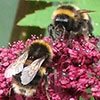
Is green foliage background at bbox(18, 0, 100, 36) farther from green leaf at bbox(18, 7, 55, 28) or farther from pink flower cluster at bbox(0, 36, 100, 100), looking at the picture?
pink flower cluster at bbox(0, 36, 100, 100)

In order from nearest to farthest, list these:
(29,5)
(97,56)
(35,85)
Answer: (35,85) < (97,56) < (29,5)

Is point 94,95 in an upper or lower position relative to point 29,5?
lower

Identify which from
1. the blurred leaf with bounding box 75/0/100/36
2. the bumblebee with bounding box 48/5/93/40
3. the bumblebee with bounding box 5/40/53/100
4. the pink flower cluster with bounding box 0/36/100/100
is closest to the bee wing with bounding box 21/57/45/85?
the bumblebee with bounding box 5/40/53/100

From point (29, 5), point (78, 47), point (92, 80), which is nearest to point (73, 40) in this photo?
point (78, 47)

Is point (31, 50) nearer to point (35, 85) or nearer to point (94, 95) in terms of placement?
point (35, 85)

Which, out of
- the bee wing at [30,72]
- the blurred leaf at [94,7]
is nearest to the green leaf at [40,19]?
the blurred leaf at [94,7]

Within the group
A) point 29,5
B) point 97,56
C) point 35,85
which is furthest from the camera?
point 29,5

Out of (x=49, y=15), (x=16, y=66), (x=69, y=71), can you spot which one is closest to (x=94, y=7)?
(x=49, y=15)
